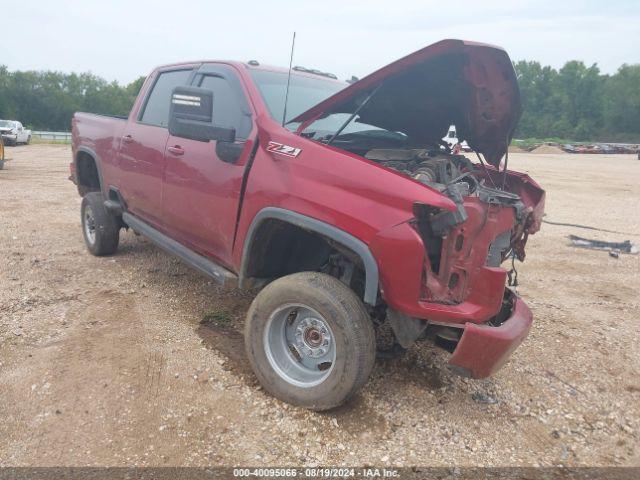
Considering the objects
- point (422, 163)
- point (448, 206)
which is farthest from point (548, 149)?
point (448, 206)

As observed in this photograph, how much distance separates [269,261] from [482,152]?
1931 mm

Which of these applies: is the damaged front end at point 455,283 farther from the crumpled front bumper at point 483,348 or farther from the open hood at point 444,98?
the open hood at point 444,98

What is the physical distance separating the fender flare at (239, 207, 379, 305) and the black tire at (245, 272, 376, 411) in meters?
0.16

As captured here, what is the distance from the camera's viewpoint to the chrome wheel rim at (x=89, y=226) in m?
5.73

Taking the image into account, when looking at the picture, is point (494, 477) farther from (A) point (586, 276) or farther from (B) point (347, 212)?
(A) point (586, 276)

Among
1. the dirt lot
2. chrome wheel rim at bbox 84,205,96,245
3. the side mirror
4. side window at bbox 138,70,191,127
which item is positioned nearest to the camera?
the dirt lot

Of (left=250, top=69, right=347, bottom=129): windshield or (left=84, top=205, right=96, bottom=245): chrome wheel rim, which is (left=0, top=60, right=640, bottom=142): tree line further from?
(left=250, top=69, right=347, bottom=129): windshield

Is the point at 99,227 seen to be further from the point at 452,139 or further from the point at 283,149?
the point at 452,139

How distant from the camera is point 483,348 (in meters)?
2.62

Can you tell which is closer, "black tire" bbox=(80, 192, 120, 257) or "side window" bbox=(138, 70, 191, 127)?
"side window" bbox=(138, 70, 191, 127)

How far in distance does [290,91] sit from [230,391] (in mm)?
2178

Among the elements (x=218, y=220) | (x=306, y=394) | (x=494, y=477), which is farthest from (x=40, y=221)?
(x=494, y=477)

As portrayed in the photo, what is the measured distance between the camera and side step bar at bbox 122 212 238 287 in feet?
11.7

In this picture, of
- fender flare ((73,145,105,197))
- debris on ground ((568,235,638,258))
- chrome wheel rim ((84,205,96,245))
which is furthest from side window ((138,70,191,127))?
debris on ground ((568,235,638,258))
